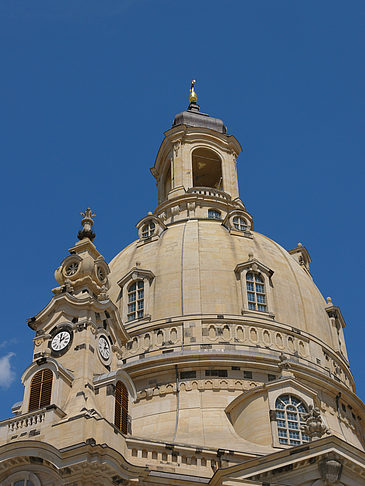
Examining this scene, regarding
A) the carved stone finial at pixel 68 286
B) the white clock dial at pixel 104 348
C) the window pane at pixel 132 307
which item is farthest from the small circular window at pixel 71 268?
the window pane at pixel 132 307

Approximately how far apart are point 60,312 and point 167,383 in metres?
7.64

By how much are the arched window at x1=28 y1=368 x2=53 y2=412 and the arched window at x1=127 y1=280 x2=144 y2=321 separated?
12099mm

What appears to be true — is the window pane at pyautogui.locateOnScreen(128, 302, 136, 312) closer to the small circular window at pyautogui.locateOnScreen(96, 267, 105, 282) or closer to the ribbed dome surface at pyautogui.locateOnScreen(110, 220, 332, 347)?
the ribbed dome surface at pyautogui.locateOnScreen(110, 220, 332, 347)

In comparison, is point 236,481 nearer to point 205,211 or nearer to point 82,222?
point 82,222

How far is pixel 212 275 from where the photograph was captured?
48.7 meters

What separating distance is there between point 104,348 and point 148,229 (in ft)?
53.5

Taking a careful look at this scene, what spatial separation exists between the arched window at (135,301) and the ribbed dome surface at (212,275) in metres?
0.81

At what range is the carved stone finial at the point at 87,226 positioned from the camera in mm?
43719

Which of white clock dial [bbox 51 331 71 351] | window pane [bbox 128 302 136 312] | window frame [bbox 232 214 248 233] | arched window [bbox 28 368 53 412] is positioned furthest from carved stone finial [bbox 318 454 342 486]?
window frame [bbox 232 214 248 233]

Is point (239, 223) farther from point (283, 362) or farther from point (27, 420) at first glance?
point (27, 420)

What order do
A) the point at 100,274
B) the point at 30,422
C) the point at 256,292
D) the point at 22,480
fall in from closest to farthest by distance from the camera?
the point at 22,480 < the point at 30,422 < the point at 100,274 < the point at 256,292

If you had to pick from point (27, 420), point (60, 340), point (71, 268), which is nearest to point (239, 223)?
point (71, 268)

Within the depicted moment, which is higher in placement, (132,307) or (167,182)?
(167,182)

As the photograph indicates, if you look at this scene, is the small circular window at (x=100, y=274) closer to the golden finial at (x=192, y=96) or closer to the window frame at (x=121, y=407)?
the window frame at (x=121, y=407)
